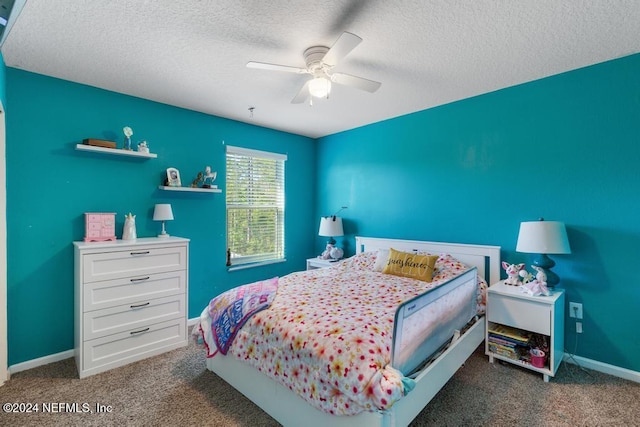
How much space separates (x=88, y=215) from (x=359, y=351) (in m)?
2.62

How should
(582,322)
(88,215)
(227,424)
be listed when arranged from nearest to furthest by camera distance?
(227,424)
(582,322)
(88,215)

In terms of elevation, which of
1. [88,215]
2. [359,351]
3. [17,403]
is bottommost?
[17,403]

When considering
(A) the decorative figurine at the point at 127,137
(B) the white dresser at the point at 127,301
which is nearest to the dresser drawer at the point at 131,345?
(B) the white dresser at the point at 127,301

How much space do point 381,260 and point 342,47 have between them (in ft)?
7.28

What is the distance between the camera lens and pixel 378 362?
146cm

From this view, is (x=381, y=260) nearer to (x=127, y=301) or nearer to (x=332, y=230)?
(x=332, y=230)

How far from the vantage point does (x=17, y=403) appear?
200 cm

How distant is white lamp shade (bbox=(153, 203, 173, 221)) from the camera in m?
2.99

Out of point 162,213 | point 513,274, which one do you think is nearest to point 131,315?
point 162,213

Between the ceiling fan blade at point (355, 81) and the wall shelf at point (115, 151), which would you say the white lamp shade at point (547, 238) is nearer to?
the ceiling fan blade at point (355, 81)

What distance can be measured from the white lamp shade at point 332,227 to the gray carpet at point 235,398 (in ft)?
7.02

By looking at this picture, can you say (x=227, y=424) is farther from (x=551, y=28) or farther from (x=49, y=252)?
(x=551, y=28)

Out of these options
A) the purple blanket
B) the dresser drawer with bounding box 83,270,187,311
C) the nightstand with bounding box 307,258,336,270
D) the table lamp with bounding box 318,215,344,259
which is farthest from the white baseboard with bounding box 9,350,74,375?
the table lamp with bounding box 318,215,344,259

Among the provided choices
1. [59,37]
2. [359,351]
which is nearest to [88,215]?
[59,37]
